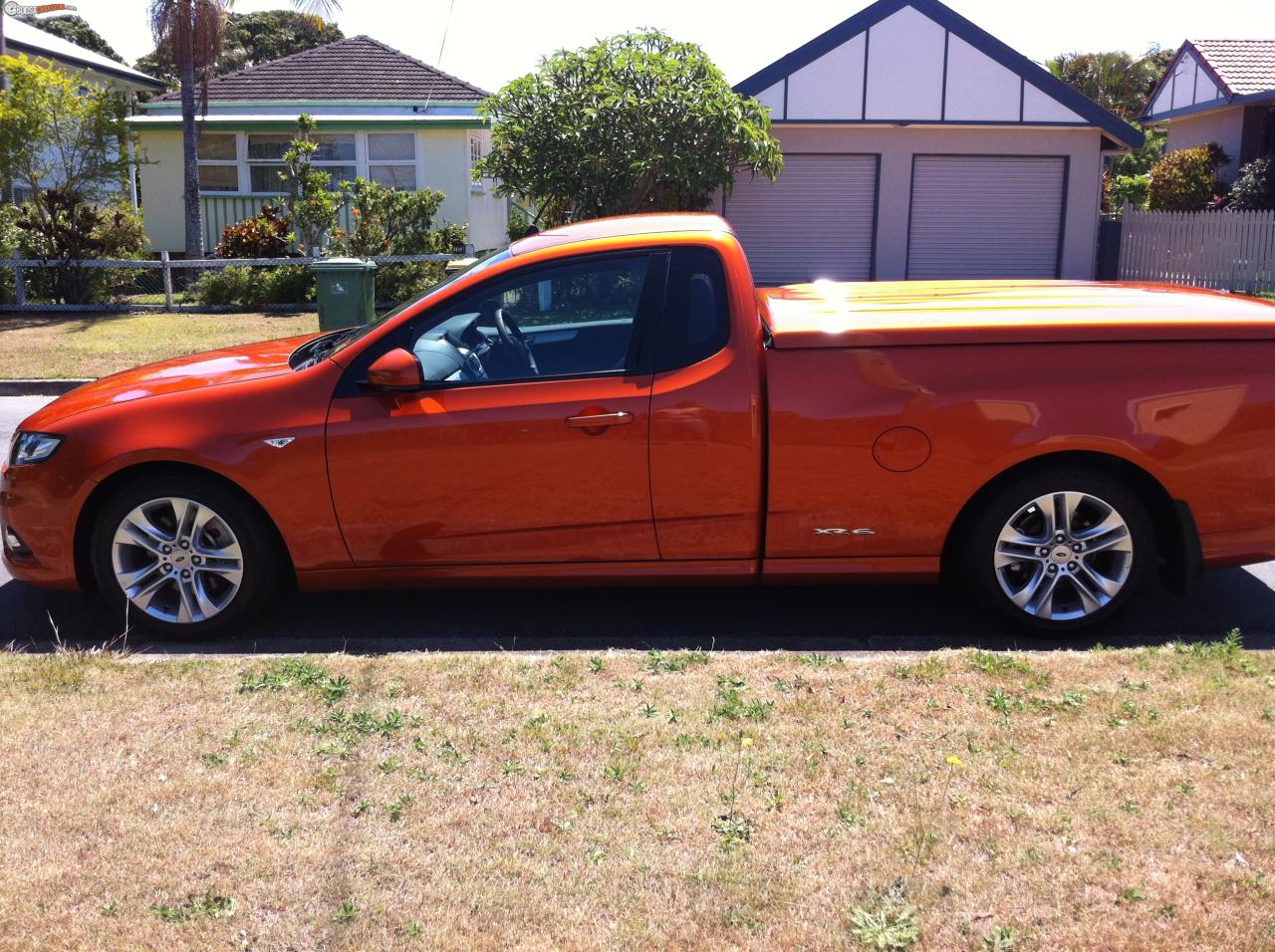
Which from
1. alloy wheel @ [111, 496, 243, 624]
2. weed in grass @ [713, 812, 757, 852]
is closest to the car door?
alloy wheel @ [111, 496, 243, 624]

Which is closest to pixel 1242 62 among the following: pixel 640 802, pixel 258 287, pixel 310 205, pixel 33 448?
pixel 310 205

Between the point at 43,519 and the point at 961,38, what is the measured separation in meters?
17.5

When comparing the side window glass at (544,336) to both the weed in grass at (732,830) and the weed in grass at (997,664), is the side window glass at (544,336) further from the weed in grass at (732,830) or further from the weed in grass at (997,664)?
the weed in grass at (732,830)

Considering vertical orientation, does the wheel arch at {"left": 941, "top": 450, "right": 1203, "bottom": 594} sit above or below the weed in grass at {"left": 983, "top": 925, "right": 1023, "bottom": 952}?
above

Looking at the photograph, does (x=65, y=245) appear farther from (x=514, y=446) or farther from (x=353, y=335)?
(x=514, y=446)

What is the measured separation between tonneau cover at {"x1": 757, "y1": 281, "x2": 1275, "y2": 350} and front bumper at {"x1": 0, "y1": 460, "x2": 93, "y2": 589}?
10.0ft

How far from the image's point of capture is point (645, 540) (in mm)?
5258

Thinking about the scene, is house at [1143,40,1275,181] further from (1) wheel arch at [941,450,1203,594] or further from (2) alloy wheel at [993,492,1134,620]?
(2) alloy wheel at [993,492,1134,620]

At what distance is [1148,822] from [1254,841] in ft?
0.86

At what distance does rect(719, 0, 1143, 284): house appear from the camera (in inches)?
778

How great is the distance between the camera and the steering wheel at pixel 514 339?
532 centimetres

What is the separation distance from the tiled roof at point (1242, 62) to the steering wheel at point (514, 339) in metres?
29.0

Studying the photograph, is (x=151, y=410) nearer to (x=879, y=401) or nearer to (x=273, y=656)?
(x=273, y=656)

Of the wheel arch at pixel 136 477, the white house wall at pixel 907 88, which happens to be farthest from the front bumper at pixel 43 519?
the white house wall at pixel 907 88
